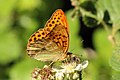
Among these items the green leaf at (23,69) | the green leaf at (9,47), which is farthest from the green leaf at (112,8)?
the green leaf at (9,47)

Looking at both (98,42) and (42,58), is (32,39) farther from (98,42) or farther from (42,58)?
(98,42)

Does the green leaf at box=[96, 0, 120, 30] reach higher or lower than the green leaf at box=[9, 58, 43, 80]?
higher

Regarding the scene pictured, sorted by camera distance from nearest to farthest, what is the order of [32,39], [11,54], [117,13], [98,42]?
[32,39] → [117,13] → [98,42] → [11,54]

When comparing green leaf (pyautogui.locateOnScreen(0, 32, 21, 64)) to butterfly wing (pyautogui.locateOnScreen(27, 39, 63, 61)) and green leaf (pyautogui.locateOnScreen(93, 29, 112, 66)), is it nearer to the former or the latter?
green leaf (pyautogui.locateOnScreen(93, 29, 112, 66))

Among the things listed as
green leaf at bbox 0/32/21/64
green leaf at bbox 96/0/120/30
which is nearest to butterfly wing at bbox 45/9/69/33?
green leaf at bbox 96/0/120/30

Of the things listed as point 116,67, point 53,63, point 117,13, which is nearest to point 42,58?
point 53,63
